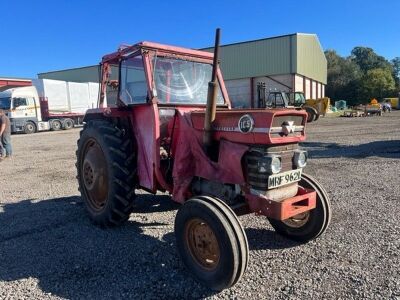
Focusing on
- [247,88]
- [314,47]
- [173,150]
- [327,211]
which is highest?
[314,47]

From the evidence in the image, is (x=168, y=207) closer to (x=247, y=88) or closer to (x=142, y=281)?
(x=142, y=281)


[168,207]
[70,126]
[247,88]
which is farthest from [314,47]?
[168,207]

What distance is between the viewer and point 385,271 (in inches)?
142

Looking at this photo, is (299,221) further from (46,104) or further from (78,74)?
(78,74)

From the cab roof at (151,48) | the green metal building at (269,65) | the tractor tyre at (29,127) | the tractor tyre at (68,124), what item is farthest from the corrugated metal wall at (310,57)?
the cab roof at (151,48)

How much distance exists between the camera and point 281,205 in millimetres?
3447

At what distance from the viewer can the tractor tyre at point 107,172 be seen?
4.57 meters

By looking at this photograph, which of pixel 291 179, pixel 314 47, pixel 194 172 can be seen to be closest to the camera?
pixel 291 179

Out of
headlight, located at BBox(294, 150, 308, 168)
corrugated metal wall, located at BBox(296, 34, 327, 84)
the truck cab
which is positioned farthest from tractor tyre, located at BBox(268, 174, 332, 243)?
corrugated metal wall, located at BBox(296, 34, 327, 84)

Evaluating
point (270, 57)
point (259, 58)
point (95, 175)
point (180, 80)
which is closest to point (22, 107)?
point (95, 175)

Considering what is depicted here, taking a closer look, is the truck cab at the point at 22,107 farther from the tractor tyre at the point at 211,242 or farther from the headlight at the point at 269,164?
the headlight at the point at 269,164

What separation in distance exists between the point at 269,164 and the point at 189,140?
100 centimetres

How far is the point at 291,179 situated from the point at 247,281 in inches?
42.7

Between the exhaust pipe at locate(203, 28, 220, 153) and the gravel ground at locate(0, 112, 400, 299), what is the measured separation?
51.5 inches
